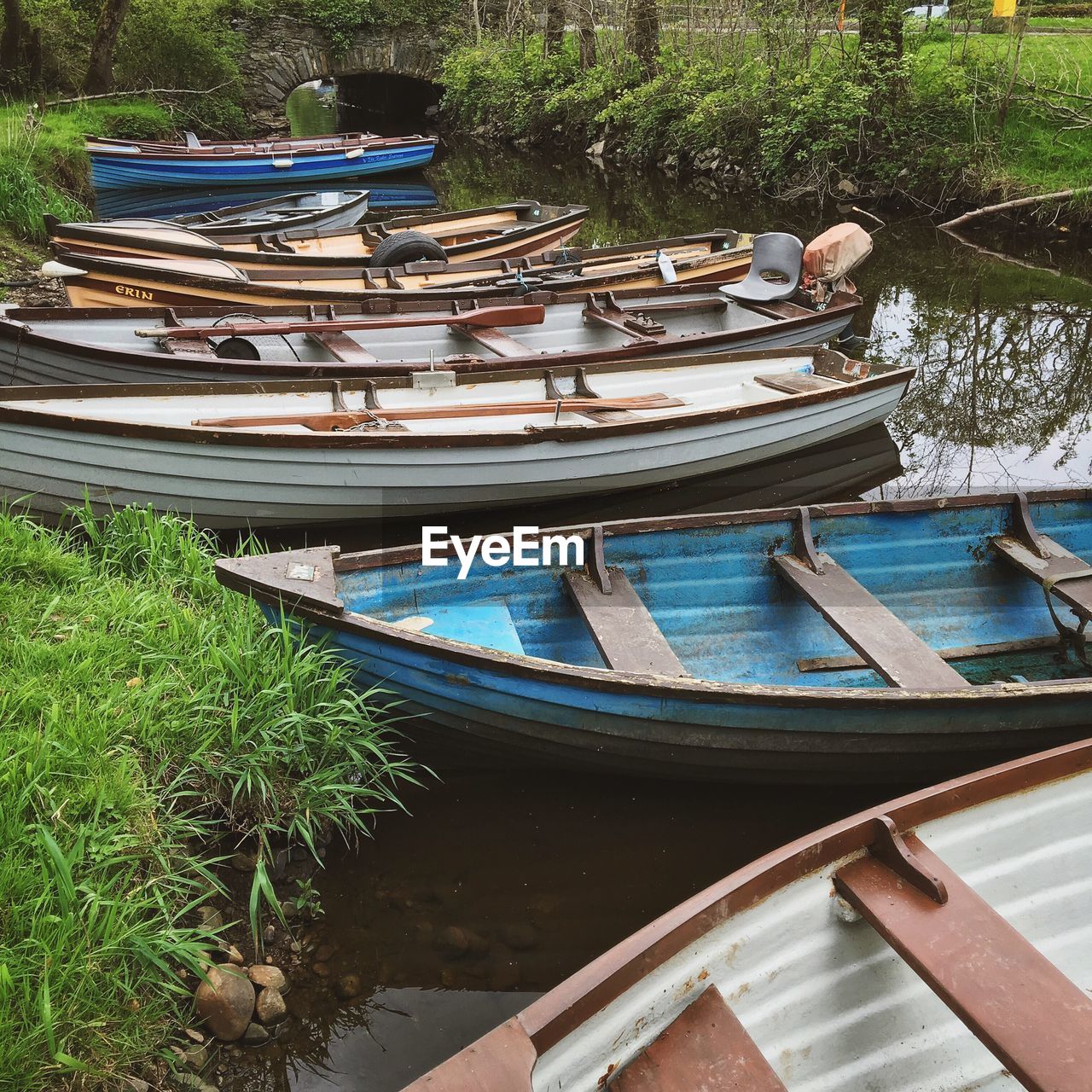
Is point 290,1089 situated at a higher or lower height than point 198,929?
lower

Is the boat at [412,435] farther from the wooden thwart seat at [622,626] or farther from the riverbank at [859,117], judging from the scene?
the riverbank at [859,117]

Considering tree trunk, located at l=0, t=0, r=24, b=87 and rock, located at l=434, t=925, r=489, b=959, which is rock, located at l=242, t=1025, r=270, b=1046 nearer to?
rock, located at l=434, t=925, r=489, b=959

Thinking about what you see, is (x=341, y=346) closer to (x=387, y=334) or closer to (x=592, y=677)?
(x=387, y=334)

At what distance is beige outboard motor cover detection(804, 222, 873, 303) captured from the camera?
8.55 m

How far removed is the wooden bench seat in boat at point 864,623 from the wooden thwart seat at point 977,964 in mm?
1524

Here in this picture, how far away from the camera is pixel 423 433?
5.84 meters

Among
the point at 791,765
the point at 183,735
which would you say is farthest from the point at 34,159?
the point at 791,765

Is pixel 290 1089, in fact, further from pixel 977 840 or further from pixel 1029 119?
pixel 1029 119

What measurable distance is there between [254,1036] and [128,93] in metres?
22.5

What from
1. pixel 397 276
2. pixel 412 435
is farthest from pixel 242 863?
pixel 397 276

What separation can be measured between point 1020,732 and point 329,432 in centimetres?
386

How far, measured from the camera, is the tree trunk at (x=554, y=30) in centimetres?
2414

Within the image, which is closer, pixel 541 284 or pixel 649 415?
pixel 649 415

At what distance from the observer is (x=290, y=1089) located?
3041mm
